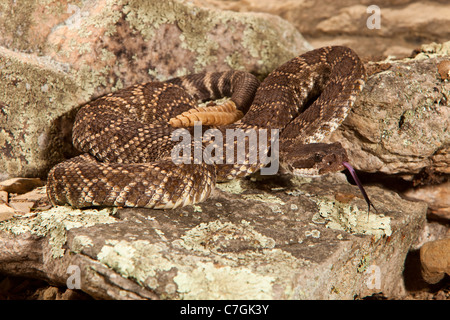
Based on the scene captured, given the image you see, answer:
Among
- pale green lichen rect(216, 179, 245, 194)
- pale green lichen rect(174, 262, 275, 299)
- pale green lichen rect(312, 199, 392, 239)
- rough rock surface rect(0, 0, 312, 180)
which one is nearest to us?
pale green lichen rect(174, 262, 275, 299)

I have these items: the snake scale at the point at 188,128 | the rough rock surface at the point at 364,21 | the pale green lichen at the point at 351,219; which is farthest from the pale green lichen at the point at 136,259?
the rough rock surface at the point at 364,21

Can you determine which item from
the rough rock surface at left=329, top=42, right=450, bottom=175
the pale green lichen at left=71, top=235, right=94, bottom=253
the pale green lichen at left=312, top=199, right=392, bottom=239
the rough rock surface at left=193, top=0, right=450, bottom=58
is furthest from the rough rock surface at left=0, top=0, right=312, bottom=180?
the pale green lichen at left=312, top=199, right=392, bottom=239

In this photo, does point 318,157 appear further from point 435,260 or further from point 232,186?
point 435,260

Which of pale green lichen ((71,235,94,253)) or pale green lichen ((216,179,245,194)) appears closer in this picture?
pale green lichen ((71,235,94,253))

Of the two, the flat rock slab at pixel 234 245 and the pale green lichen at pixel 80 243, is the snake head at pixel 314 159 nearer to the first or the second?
the flat rock slab at pixel 234 245

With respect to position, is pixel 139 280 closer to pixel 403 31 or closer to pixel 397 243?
pixel 397 243

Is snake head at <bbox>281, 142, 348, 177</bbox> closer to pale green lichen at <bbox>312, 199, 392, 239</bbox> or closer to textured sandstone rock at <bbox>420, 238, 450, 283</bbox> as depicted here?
pale green lichen at <bbox>312, 199, 392, 239</bbox>
